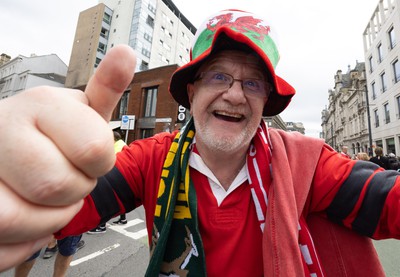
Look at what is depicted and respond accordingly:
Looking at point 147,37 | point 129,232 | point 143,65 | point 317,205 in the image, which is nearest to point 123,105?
point 143,65

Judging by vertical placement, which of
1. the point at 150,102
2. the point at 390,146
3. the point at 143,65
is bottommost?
the point at 390,146

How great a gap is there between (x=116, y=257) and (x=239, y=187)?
10.3ft

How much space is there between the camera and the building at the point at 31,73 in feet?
107

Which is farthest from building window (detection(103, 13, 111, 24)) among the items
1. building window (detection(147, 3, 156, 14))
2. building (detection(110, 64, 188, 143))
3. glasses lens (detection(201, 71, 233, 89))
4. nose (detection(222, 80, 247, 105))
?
nose (detection(222, 80, 247, 105))

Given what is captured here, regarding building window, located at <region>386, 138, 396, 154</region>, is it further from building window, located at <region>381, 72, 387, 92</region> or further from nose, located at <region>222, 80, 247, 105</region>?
nose, located at <region>222, 80, 247, 105</region>

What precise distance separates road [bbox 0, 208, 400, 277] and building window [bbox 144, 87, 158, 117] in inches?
528

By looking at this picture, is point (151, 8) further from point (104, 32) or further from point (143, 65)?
point (143, 65)

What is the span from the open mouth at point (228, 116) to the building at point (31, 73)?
130 ft

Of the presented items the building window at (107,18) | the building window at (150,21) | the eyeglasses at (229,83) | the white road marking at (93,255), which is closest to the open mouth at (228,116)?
the eyeglasses at (229,83)

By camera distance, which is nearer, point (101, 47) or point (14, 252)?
point (14, 252)

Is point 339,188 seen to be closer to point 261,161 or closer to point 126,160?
point 261,161

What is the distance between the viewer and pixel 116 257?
3340 mm

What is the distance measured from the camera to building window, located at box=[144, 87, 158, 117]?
17.1 meters

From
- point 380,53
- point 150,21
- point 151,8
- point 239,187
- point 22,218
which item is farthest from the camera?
point 151,8
